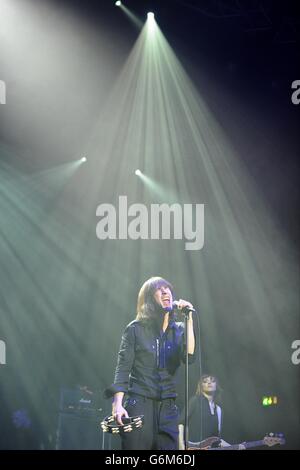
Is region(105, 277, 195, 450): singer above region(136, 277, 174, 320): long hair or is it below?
below

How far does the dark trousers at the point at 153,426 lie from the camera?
13.8ft

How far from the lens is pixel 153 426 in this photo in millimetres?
4254

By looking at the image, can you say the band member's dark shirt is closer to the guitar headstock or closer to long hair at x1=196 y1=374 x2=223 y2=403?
long hair at x1=196 y1=374 x2=223 y2=403

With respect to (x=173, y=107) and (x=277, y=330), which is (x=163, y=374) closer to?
(x=277, y=330)

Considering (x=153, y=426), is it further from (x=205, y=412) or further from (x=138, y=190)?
(x=138, y=190)

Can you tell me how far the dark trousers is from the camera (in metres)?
4.20

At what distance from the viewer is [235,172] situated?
6.62 meters

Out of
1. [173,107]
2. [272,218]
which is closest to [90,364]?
[272,218]

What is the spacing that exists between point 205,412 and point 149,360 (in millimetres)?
1284

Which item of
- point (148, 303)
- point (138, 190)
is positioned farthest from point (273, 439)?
point (138, 190)

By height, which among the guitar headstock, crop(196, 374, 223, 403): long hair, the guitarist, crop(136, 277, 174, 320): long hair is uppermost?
crop(136, 277, 174, 320): long hair

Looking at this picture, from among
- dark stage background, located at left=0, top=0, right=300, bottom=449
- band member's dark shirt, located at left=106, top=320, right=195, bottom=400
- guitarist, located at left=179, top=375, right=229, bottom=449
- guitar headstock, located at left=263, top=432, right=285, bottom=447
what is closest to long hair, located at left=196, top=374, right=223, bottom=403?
guitarist, located at left=179, top=375, right=229, bottom=449

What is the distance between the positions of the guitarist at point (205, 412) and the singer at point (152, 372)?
743 mm

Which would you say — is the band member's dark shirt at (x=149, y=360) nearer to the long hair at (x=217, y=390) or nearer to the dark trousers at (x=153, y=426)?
the dark trousers at (x=153, y=426)
